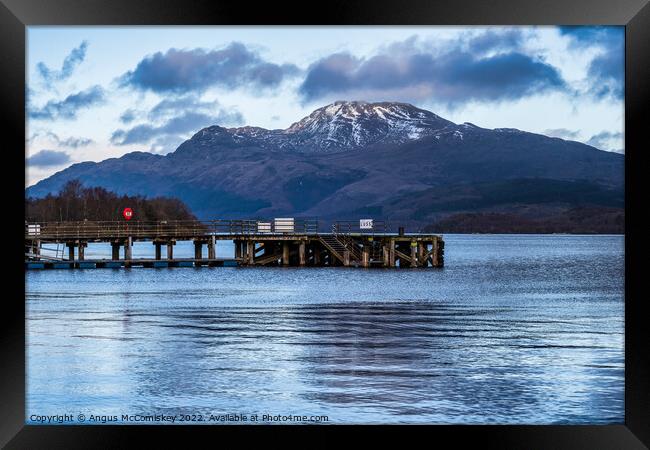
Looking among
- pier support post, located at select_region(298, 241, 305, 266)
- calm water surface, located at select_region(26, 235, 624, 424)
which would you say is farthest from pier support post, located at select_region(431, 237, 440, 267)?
calm water surface, located at select_region(26, 235, 624, 424)

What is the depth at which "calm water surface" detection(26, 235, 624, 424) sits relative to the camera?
567 inches

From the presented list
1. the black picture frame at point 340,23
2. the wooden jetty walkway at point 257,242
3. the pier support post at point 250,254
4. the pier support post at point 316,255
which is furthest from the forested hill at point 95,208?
the black picture frame at point 340,23

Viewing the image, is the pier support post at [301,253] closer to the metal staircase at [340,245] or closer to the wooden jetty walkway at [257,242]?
the wooden jetty walkway at [257,242]

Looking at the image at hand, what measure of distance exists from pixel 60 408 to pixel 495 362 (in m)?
8.36

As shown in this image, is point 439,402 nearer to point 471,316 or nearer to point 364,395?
point 364,395

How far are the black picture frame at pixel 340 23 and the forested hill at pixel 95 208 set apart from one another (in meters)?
123

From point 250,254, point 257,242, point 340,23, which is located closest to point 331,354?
point 340,23

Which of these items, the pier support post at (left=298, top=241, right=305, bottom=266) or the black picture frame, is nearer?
the black picture frame

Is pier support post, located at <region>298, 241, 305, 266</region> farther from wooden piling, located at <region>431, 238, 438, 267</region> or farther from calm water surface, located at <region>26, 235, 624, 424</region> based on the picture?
calm water surface, located at <region>26, 235, 624, 424</region>

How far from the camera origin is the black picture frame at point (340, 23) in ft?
31.0

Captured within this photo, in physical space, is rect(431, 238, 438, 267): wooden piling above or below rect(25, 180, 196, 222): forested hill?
below

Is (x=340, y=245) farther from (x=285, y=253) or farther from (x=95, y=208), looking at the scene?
(x=95, y=208)

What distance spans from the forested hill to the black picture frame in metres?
123

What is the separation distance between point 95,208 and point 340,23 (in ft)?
441
